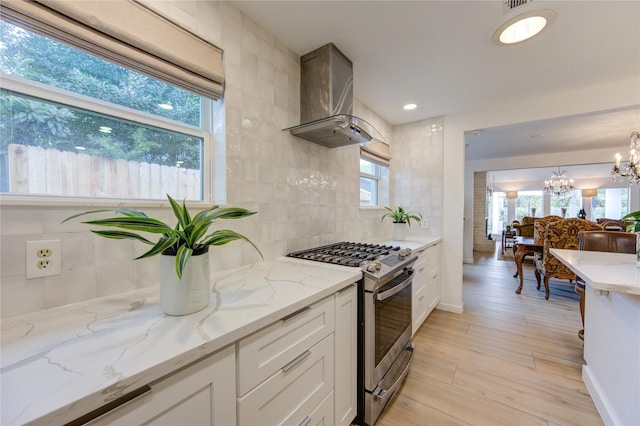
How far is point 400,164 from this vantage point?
333 centimetres

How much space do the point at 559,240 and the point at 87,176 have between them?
4.96 metres

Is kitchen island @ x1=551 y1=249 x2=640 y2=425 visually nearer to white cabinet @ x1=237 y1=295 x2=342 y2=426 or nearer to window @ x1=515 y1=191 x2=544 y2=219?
white cabinet @ x1=237 y1=295 x2=342 y2=426

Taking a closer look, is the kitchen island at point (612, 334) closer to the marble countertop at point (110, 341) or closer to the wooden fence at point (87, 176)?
the marble countertop at point (110, 341)

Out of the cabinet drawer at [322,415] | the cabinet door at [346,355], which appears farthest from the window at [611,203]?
the cabinet drawer at [322,415]

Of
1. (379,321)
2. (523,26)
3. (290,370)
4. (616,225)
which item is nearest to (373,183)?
(523,26)

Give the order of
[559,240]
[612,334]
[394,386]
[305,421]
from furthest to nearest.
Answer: [559,240] < [394,386] < [612,334] < [305,421]

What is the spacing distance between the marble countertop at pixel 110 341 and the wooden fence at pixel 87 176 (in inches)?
17.5

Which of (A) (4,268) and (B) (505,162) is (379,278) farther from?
(B) (505,162)

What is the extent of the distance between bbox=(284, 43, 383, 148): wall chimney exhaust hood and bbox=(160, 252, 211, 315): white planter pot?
3.94 ft

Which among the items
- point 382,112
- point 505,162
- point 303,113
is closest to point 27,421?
point 303,113

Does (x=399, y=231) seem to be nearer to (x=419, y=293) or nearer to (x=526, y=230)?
(x=419, y=293)

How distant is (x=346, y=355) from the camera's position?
4.21 ft

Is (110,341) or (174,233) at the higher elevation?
(174,233)

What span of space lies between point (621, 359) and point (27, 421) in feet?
7.53
